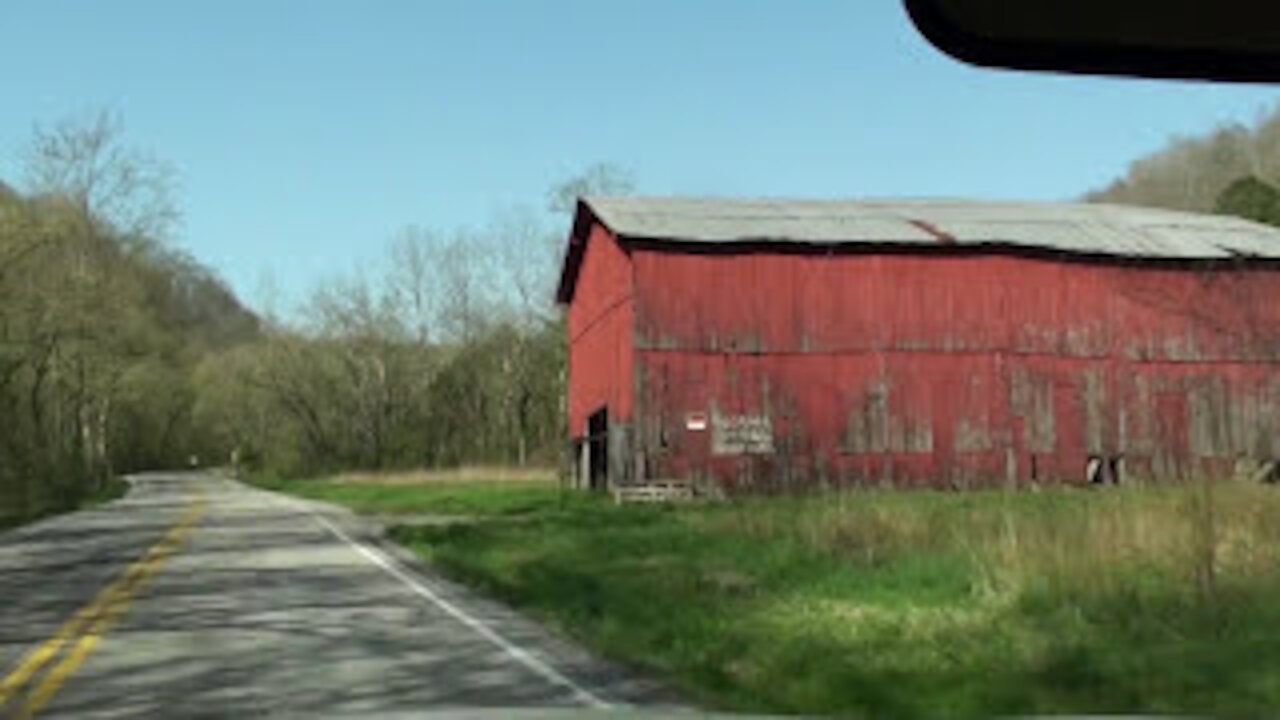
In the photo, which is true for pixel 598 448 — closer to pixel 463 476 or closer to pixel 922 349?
pixel 922 349

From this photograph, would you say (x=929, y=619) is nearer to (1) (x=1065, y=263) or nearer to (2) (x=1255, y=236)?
(1) (x=1065, y=263)

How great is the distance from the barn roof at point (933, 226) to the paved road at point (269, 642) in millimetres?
18460

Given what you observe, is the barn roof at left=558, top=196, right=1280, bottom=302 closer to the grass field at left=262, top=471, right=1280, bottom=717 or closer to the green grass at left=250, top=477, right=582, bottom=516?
the green grass at left=250, top=477, right=582, bottom=516

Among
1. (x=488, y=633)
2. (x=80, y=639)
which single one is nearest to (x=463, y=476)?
(x=80, y=639)

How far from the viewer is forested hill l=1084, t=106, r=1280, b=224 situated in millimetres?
81375

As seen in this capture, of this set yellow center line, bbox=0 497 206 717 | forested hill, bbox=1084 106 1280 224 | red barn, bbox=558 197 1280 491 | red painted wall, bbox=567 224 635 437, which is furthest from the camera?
forested hill, bbox=1084 106 1280 224

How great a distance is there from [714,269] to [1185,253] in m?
13.3

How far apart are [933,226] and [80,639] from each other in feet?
111

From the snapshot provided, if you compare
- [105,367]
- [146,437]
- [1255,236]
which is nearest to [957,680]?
[1255,236]

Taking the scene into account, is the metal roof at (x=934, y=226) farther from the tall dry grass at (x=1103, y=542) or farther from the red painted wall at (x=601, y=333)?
the tall dry grass at (x=1103, y=542)

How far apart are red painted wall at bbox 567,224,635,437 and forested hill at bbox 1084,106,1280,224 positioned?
37348mm

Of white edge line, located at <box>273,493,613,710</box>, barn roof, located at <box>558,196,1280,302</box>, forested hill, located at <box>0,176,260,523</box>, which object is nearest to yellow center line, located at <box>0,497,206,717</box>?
white edge line, located at <box>273,493,613,710</box>

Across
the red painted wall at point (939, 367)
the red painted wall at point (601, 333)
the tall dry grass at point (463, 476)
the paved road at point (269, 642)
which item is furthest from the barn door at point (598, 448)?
the paved road at point (269, 642)

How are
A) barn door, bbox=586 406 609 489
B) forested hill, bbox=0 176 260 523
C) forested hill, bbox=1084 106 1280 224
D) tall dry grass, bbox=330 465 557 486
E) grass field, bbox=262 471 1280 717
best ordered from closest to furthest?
grass field, bbox=262 471 1280 717
barn door, bbox=586 406 609 489
forested hill, bbox=0 176 260 523
tall dry grass, bbox=330 465 557 486
forested hill, bbox=1084 106 1280 224
